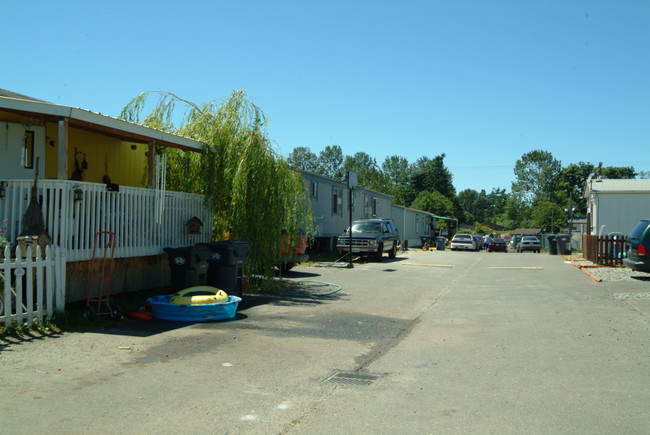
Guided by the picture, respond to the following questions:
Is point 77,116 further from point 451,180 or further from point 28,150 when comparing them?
point 451,180

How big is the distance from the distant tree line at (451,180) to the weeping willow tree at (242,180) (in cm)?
6929

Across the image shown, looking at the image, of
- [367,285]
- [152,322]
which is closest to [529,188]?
[367,285]

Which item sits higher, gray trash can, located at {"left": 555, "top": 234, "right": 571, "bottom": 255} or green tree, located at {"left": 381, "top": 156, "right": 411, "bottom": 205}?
green tree, located at {"left": 381, "top": 156, "right": 411, "bottom": 205}

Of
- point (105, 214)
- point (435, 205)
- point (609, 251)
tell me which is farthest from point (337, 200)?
point (435, 205)

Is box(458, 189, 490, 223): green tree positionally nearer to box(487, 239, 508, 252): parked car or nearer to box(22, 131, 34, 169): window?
box(487, 239, 508, 252): parked car

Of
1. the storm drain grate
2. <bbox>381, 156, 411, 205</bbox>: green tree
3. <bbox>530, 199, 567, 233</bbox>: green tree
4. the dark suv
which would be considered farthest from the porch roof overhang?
<bbox>381, 156, 411, 205</bbox>: green tree

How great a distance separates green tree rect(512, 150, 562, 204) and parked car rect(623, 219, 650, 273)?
93.1 m

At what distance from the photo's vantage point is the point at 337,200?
28.5 meters

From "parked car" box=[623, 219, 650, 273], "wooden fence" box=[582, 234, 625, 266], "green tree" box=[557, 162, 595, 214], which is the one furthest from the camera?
"green tree" box=[557, 162, 595, 214]

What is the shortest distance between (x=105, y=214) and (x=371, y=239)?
47.9 feet

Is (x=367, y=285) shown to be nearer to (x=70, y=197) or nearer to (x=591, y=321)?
(x=591, y=321)

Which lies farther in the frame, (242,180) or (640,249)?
(640,249)

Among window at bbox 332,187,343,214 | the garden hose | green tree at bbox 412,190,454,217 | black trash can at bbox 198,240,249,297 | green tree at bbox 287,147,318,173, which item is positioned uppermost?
green tree at bbox 287,147,318,173

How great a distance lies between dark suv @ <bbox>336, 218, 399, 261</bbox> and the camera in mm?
22656
